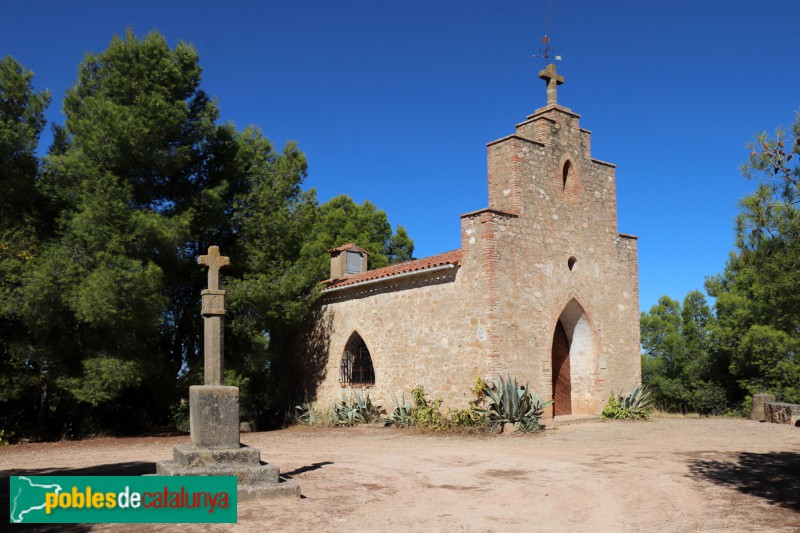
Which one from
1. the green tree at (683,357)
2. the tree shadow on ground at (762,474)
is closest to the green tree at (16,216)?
the tree shadow on ground at (762,474)

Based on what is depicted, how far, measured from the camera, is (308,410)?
19859 millimetres

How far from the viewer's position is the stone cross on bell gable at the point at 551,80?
1736cm

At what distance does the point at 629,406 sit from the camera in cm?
1733

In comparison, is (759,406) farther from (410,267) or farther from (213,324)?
(213,324)

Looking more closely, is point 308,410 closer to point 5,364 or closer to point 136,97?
point 5,364

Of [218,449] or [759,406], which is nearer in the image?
[218,449]

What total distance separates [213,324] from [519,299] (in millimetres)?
8615

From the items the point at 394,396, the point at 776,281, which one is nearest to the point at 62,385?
the point at 394,396

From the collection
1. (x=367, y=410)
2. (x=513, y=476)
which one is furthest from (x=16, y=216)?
(x=513, y=476)

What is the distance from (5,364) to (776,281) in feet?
50.8

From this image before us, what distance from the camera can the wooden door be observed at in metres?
17.4

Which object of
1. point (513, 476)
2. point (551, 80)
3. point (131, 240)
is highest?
point (551, 80)

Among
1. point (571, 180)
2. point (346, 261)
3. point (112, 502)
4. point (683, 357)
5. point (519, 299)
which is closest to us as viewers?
point (112, 502)

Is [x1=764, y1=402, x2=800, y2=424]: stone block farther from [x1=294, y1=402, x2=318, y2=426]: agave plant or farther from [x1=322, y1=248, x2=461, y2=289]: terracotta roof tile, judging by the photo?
[x1=294, y1=402, x2=318, y2=426]: agave plant
